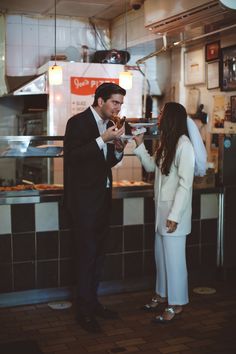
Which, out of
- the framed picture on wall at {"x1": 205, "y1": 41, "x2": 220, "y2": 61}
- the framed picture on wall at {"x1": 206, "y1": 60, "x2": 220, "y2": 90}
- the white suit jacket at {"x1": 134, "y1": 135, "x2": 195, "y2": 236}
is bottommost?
the white suit jacket at {"x1": 134, "y1": 135, "x2": 195, "y2": 236}

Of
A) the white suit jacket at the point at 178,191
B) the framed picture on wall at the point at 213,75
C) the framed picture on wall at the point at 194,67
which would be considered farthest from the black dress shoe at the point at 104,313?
the framed picture on wall at the point at 194,67

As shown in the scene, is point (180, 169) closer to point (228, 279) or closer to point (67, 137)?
point (67, 137)

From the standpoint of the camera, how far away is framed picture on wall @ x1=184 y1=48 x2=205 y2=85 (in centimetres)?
720

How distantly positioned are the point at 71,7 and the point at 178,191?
440 cm

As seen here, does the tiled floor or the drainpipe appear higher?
the drainpipe

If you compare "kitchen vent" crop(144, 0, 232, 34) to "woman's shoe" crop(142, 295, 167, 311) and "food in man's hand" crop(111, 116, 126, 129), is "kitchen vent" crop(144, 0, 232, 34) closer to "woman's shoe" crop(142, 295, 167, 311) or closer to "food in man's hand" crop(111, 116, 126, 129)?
"food in man's hand" crop(111, 116, 126, 129)

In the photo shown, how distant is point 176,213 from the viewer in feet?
12.6

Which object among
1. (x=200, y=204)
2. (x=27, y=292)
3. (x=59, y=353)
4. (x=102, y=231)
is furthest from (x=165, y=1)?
(x=59, y=353)

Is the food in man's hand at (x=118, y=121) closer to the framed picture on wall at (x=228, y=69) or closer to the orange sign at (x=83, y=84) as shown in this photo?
the framed picture on wall at (x=228, y=69)

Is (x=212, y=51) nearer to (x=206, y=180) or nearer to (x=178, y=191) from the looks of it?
(x=206, y=180)

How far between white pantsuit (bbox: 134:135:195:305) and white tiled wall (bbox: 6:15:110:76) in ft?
14.3

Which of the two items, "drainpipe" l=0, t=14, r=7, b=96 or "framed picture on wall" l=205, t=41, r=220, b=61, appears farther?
"drainpipe" l=0, t=14, r=7, b=96

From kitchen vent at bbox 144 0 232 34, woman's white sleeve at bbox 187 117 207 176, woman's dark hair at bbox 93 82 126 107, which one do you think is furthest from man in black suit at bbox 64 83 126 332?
kitchen vent at bbox 144 0 232 34

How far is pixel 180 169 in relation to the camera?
3898 mm
